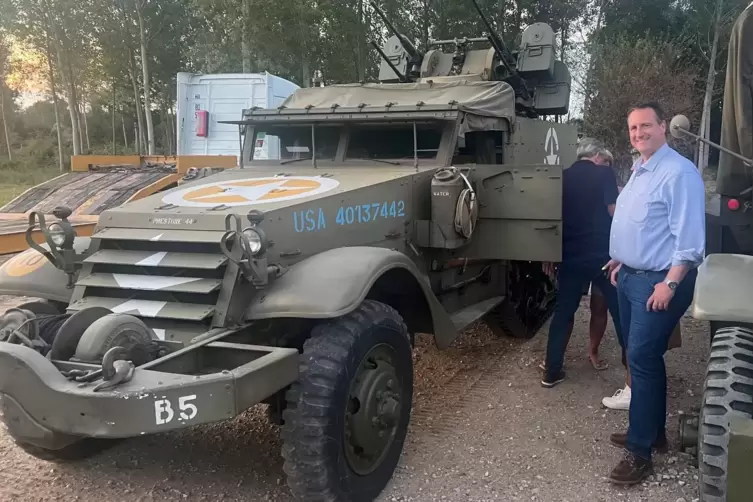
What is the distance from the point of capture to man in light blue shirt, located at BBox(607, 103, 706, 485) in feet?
10.6

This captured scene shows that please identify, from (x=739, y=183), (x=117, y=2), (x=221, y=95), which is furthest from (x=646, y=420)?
(x=117, y=2)

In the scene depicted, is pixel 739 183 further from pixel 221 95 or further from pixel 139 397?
pixel 221 95

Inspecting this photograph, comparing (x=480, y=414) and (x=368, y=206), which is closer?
(x=368, y=206)

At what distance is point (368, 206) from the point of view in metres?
4.25

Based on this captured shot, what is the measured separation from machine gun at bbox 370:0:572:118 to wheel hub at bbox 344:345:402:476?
3.79 m

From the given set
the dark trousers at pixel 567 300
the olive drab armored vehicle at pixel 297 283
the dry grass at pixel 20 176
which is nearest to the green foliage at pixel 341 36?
the dry grass at pixel 20 176

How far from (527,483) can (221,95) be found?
10.7 metres

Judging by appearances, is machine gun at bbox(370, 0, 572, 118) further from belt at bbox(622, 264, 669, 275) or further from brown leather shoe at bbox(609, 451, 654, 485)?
brown leather shoe at bbox(609, 451, 654, 485)

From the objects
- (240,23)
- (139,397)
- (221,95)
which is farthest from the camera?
(240,23)

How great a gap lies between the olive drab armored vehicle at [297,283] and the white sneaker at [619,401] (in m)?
0.98

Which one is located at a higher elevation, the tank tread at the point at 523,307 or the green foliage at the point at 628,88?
the green foliage at the point at 628,88

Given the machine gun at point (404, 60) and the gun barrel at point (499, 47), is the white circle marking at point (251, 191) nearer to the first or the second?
the gun barrel at point (499, 47)

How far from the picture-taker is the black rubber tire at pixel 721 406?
8.46 ft

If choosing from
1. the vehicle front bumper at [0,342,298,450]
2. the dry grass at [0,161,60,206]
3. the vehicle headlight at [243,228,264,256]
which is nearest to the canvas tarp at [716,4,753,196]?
the vehicle headlight at [243,228,264,256]
